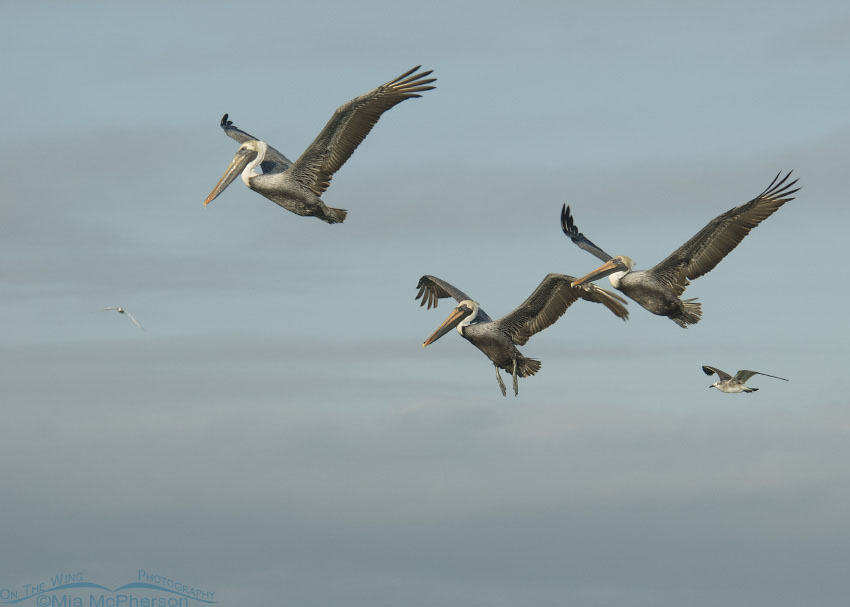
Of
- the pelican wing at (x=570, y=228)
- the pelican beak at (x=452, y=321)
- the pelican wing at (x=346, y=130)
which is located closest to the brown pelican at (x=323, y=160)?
the pelican wing at (x=346, y=130)

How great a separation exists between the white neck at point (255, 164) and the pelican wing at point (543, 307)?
544cm

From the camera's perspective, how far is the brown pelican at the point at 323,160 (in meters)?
21.7

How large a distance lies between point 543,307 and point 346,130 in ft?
17.6

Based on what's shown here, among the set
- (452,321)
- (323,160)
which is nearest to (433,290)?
(452,321)

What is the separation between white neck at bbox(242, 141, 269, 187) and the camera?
23797 mm

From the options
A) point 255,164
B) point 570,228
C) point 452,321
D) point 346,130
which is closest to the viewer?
point 346,130

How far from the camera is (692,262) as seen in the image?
25.1 meters

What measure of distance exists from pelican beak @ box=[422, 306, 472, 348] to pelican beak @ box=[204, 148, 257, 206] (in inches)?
198

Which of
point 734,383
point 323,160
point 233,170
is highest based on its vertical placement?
point 233,170

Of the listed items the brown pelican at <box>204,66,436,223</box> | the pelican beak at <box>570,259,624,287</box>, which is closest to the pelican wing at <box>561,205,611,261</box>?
the pelican beak at <box>570,259,624,287</box>

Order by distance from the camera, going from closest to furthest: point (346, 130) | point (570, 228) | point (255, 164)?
point (346, 130) → point (255, 164) → point (570, 228)

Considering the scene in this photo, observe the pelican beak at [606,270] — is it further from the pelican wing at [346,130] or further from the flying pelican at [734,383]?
the pelican wing at [346,130]

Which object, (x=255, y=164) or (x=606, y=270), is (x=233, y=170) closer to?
(x=255, y=164)

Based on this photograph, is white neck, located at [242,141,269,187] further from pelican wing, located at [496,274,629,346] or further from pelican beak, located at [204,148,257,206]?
pelican wing, located at [496,274,629,346]
